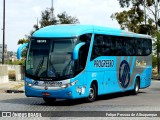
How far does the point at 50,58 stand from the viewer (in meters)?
18.3

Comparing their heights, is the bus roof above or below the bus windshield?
above

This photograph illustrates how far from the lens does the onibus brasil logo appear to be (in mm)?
23203

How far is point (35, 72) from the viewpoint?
18.5 m

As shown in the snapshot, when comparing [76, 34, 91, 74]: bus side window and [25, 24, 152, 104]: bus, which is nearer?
[25, 24, 152, 104]: bus

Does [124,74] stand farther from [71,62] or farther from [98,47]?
[71,62]

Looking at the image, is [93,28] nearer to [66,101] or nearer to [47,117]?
[66,101]

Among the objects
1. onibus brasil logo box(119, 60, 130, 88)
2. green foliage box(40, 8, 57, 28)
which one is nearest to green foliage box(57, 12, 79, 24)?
green foliage box(40, 8, 57, 28)

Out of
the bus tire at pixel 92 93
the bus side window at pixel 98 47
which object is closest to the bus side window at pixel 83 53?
the bus side window at pixel 98 47

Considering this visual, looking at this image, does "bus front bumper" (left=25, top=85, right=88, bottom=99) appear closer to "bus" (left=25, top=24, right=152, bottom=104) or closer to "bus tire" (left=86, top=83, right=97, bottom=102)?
"bus" (left=25, top=24, right=152, bottom=104)

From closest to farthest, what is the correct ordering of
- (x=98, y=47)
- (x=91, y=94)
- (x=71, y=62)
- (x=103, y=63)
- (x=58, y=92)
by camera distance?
1. (x=58, y=92)
2. (x=71, y=62)
3. (x=91, y=94)
4. (x=98, y=47)
5. (x=103, y=63)

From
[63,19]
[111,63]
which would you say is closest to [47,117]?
[111,63]

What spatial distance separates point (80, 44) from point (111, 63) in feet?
12.8

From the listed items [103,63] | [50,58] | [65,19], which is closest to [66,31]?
[50,58]

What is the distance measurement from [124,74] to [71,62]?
600 cm
